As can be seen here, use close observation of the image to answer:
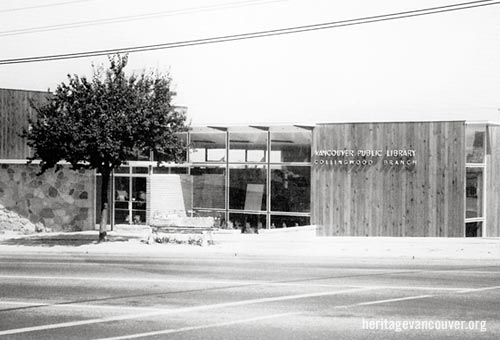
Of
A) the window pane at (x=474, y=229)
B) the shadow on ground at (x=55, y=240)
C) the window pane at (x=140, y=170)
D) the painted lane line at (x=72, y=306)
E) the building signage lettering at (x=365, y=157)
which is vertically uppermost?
the building signage lettering at (x=365, y=157)

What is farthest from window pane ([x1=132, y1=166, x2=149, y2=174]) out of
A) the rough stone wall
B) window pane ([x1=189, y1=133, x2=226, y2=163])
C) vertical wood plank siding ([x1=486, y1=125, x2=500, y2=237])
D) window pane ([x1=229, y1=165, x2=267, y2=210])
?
vertical wood plank siding ([x1=486, y1=125, x2=500, y2=237])

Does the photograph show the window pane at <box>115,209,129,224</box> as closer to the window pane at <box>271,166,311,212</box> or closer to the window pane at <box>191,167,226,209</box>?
the window pane at <box>191,167,226,209</box>

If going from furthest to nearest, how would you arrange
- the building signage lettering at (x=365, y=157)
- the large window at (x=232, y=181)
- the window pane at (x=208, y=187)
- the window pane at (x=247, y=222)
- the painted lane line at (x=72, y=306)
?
the window pane at (x=208, y=187) → the window pane at (x=247, y=222) → the large window at (x=232, y=181) → the building signage lettering at (x=365, y=157) → the painted lane line at (x=72, y=306)

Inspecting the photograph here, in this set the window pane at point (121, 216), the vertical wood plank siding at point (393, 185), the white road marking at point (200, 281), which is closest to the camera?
the white road marking at point (200, 281)

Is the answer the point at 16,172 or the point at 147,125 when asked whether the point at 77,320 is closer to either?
the point at 147,125

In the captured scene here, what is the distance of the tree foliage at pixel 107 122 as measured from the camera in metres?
19.2

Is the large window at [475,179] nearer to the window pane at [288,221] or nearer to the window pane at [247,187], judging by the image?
the window pane at [288,221]

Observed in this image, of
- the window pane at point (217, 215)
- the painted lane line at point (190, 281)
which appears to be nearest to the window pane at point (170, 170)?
the window pane at point (217, 215)

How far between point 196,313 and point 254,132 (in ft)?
50.4

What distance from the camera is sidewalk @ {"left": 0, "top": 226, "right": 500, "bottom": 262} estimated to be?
711 inches

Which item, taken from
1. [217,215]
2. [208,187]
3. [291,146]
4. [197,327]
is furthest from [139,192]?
[197,327]

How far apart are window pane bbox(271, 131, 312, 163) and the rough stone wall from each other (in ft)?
22.7

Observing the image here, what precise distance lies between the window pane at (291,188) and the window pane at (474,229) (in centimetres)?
529

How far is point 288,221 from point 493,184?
7.08 metres
